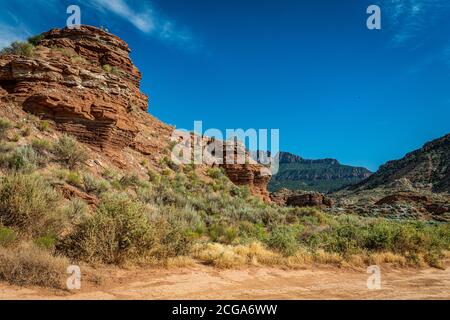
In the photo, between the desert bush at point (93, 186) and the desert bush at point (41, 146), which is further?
the desert bush at point (41, 146)

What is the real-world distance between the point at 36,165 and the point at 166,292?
988 centimetres

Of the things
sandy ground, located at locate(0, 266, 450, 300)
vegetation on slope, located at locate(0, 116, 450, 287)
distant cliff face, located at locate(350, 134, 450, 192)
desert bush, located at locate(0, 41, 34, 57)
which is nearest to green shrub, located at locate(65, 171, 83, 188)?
vegetation on slope, located at locate(0, 116, 450, 287)

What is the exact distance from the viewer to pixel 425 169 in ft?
204

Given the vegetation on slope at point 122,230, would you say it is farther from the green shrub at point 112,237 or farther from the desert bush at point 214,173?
the desert bush at point 214,173

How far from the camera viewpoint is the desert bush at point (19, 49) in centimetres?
1988

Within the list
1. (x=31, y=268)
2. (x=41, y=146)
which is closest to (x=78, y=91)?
(x=41, y=146)

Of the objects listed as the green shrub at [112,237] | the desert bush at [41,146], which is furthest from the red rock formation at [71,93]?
the green shrub at [112,237]

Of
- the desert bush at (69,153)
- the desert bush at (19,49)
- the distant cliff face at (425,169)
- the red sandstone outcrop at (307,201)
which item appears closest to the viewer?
the desert bush at (69,153)

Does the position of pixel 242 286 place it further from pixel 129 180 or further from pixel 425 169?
pixel 425 169

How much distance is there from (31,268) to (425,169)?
68.2 metres

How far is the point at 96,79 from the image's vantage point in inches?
802

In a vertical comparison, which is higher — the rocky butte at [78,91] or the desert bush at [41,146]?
the rocky butte at [78,91]

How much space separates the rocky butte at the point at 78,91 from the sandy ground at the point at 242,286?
12.6 metres
